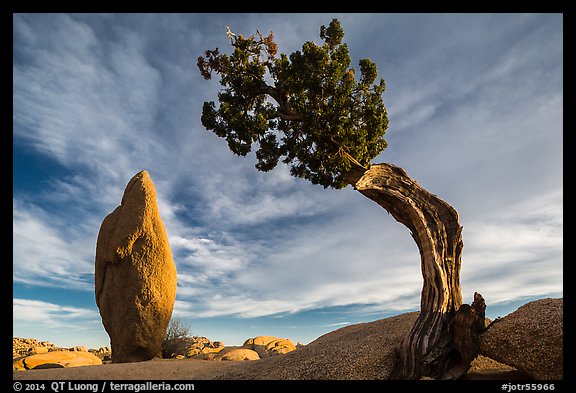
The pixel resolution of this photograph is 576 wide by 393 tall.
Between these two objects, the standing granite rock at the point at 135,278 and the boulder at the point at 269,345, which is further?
the boulder at the point at 269,345

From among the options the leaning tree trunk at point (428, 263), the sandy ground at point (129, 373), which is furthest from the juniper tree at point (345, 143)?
the sandy ground at point (129, 373)

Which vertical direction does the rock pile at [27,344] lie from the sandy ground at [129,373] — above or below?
below

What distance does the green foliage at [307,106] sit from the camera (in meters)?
13.4

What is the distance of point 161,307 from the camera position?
19922mm

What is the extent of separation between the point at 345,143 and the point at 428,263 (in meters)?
4.82

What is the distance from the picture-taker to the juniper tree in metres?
11.0

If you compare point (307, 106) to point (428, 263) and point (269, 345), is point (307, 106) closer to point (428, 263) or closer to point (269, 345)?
point (428, 263)

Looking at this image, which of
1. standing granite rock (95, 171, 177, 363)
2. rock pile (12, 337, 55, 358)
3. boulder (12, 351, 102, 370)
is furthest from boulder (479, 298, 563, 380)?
rock pile (12, 337, 55, 358)

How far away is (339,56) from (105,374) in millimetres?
13743

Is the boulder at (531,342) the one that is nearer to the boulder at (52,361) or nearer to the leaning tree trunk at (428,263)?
the leaning tree trunk at (428,263)

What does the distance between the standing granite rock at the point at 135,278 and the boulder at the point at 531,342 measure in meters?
15.4

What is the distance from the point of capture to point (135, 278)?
19.7m

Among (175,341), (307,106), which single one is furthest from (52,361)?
(307,106)
